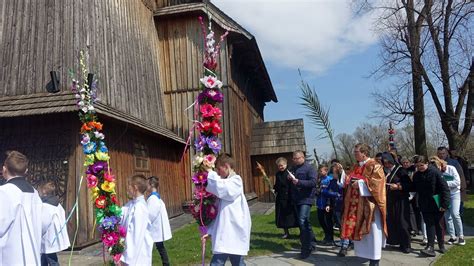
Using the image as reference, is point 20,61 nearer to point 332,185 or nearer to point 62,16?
point 62,16

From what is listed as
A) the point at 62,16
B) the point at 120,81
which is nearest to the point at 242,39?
the point at 120,81

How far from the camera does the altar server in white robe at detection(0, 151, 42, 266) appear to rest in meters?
5.35

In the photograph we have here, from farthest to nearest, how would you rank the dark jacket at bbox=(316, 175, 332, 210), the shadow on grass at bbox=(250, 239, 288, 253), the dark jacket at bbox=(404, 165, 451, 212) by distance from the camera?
1. the dark jacket at bbox=(316, 175, 332, 210)
2. the shadow on grass at bbox=(250, 239, 288, 253)
3. the dark jacket at bbox=(404, 165, 451, 212)

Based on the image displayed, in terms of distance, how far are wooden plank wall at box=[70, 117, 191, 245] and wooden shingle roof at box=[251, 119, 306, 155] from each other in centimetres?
560

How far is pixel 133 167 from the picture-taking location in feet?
44.7

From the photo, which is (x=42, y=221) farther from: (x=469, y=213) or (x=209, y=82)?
(x=469, y=213)

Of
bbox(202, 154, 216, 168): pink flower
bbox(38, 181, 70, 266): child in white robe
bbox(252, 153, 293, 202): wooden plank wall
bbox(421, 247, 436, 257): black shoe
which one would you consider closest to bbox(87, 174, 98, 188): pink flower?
bbox(38, 181, 70, 266): child in white robe

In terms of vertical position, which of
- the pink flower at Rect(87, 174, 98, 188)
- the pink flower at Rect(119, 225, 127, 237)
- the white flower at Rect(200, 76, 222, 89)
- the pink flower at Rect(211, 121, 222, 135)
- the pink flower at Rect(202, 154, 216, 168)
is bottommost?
the pink flower at Rect(119, 225, 127, 237)

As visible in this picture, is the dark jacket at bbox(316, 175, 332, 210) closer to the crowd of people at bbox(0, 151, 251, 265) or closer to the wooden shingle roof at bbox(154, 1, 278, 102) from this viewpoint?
the crowd of people at bbox(0, 151, 251, 265)

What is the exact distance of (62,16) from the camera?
12344 mm

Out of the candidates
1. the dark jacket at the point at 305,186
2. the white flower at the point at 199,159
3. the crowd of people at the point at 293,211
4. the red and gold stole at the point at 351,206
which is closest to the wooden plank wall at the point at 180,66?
the crowd of people at the point at 293,211

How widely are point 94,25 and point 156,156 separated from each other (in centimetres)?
509

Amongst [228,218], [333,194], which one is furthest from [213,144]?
[333,194]

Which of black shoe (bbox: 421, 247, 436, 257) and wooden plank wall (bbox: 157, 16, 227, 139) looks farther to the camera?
wooden plank wall (bbox: 157, 16, 227, 139)
